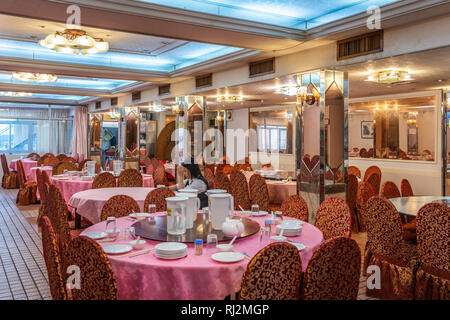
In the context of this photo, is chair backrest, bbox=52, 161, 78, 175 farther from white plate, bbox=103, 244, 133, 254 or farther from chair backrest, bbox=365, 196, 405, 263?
chair backrest, bbox=365, 196, 405, 263

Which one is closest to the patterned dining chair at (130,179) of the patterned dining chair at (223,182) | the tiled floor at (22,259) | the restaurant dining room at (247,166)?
the restaurant dining room at (247,166)

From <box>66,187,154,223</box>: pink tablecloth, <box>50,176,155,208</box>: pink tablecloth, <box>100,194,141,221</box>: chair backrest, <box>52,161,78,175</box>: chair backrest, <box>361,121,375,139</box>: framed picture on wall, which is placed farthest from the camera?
<box>361,121,375,139</box>: framed picture on wall

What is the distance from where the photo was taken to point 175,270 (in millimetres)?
1938

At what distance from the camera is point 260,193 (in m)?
5.25

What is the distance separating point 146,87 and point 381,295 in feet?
26.9

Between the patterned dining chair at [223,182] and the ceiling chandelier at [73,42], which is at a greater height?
the ceiling chandelier at [73,42]

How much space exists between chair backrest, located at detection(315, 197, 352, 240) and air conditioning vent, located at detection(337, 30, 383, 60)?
2.56 m

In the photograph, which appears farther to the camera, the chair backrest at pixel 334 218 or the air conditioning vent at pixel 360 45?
the air conditioning vent at pixel 360 45

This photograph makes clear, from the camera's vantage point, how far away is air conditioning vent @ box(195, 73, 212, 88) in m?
8.02

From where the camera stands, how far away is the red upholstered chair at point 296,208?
336 centimetres

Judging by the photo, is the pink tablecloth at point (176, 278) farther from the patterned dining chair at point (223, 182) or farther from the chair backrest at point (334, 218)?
the patterned dining chair at point (223, 182)

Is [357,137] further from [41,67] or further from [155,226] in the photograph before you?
[155,226]

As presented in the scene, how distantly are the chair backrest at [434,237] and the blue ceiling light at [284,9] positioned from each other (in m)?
2.54

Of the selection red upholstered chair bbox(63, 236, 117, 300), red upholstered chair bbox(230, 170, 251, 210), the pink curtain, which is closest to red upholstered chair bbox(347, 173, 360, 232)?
red upholstered chair bbox(230, 170, 251, 210)
